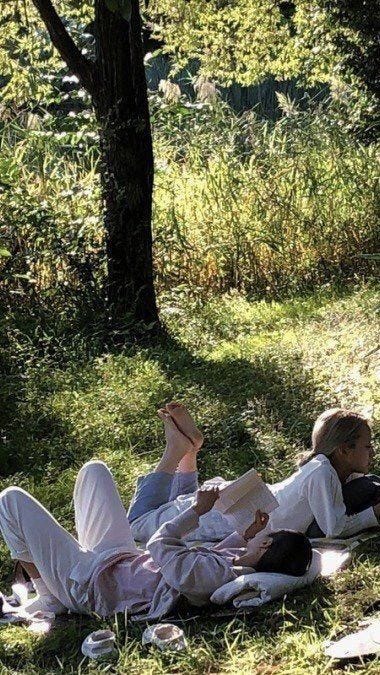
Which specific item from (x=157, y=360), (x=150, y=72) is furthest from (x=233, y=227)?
(x=150, y=72)

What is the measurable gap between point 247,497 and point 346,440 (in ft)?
1.62

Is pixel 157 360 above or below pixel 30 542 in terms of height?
above

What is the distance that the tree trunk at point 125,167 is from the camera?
757 centimetres

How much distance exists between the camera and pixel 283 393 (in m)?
6.08

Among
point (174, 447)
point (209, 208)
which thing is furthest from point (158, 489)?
point (209, 208)

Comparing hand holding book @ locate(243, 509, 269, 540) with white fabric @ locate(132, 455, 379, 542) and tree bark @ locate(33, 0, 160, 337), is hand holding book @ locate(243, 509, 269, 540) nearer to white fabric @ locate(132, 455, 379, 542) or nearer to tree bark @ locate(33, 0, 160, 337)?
white fabric @ locate(132, 455, 379, 542)

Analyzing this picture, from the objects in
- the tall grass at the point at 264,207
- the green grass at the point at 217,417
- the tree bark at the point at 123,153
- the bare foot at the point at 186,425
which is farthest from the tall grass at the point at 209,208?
the bare foot at the point at 186,425

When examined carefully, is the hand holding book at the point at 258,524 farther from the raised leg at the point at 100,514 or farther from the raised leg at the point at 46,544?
the raised leg at the point at 46,544

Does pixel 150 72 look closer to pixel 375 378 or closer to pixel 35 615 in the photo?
pixel 375 378

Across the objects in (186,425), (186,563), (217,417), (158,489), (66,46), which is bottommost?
(186,563)

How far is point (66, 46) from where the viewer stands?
739 cm

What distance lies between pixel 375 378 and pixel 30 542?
278cm

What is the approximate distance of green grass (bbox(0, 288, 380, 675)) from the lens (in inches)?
136

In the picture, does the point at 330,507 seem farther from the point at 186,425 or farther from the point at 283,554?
the point at 186,425
